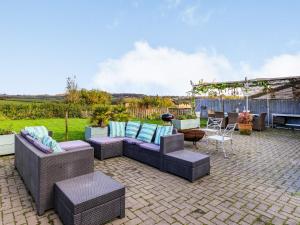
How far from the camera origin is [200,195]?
3420 mm


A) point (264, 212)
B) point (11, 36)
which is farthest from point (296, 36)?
point (11, 36)

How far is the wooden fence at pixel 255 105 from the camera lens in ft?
41.7

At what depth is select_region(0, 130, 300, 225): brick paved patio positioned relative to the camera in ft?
8.96

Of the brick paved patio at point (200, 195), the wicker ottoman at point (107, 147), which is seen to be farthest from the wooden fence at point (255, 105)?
the wicker ottoman at point (107, 147)

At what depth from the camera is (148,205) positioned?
3068mm

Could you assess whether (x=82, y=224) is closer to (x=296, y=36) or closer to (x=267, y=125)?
(x=296, y=36)

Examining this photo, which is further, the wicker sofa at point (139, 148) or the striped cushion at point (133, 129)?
the striped cushion at point (133, 129)

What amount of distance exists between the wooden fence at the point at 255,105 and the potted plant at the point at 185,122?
212 inches

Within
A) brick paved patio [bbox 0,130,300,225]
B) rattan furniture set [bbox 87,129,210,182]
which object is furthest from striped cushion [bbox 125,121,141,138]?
brick paved patio [bbox 0,130,300,225]

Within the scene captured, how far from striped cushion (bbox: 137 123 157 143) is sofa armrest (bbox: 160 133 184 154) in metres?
0.88

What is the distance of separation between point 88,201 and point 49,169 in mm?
843

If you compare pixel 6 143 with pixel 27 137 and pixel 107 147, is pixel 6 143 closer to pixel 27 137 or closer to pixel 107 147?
pixel 27 137

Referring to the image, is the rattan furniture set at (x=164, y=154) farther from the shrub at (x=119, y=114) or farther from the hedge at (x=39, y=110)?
the hedge at (x=39, y=110)

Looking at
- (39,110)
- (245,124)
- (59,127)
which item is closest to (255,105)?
(245,124)
